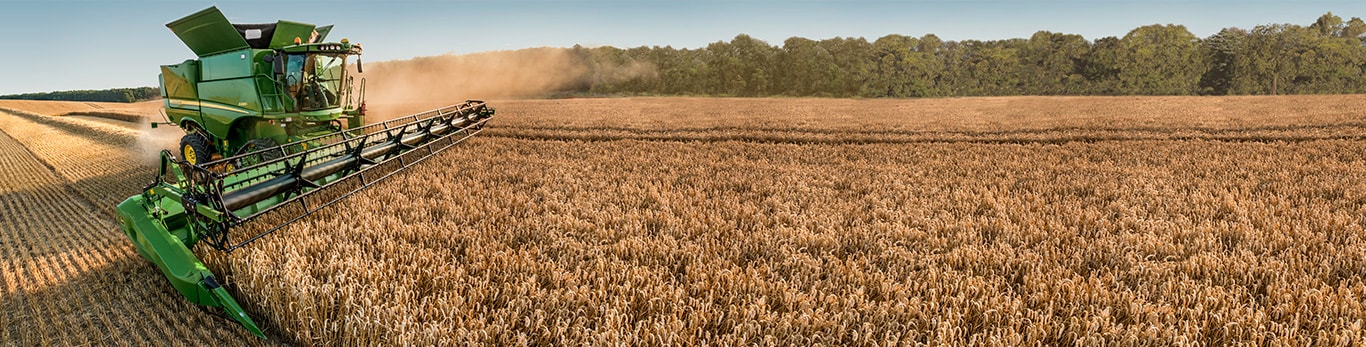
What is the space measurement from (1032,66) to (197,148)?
6866 cm

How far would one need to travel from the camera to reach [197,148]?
867cm

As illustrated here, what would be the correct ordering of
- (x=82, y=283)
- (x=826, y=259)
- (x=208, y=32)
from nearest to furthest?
1. (x=826, y=259)
2. (x=82, y=283)
3. (x=208, y=32)

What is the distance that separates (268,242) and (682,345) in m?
3.38

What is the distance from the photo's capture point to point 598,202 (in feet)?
18.7

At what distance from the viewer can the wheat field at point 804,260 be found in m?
2.90

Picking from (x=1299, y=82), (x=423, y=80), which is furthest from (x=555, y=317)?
(x=1299, y=82)

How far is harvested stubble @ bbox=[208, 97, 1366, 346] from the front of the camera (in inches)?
114

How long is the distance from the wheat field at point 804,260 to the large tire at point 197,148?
1237mm

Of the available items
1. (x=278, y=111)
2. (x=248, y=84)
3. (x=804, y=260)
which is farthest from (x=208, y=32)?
(x=804, y=260)

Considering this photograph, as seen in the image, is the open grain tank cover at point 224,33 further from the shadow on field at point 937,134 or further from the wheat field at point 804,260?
the shadow on field at point 937,134

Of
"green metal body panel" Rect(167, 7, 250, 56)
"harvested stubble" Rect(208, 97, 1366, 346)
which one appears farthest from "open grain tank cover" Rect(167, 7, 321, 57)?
"harvested stubble" Rect(208, 97, 1366, 346)

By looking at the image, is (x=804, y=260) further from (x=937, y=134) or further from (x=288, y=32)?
(x=937, y=134)

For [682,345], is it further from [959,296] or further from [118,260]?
[118,260]

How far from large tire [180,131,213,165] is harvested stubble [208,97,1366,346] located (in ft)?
12.5
